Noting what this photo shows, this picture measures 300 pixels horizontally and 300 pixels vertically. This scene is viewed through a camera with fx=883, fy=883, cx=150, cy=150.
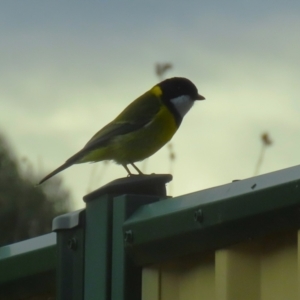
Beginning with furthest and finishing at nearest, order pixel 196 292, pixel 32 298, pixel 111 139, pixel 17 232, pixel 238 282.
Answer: pixel 17 232 < pixel 111 139 < pixel 32 298 < pixel 196 292 < pixel 238 282

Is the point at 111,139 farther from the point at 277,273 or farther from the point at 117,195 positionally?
the point at 277,273

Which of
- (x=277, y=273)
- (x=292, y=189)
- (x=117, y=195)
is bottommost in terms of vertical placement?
(x=277, y=273)

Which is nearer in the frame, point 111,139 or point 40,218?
point 111,139

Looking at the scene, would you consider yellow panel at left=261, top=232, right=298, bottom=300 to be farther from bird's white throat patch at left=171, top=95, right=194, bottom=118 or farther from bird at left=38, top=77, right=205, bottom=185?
bird's white throat patch at left=171, top=95, right=194, bottom=118

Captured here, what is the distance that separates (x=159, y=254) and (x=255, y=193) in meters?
0.34

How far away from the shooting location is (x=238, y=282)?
1576 mm

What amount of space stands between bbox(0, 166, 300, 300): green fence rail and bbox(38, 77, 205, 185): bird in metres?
2.57

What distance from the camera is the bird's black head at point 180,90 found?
5.48 meters

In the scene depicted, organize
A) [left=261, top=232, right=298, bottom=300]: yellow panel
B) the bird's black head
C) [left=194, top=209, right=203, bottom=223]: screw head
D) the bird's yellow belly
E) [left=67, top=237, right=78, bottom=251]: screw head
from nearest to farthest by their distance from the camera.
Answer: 1. [left=261, top=232, right=298, bottom=300]: yellow panel
2. [left=194, top=209, right=203, bottom=223]: screw head
3. [left=67, top=237, right=78, bottom=251]: screw head
4. the bird's yellow belly
5. the bird's black head

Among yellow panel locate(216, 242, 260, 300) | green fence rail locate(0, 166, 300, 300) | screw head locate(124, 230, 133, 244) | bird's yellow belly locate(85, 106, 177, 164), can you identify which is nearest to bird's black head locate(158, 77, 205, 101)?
bird's yellow belly locate(85, 106, 177, 164)

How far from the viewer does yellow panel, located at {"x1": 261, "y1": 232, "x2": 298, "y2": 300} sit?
1460 millimetres

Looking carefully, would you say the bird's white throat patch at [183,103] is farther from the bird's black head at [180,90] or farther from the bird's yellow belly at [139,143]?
the bird's yellow belly at [139,143]

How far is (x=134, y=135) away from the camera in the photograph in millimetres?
5031

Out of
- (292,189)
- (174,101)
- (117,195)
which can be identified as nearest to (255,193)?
(292,189)
